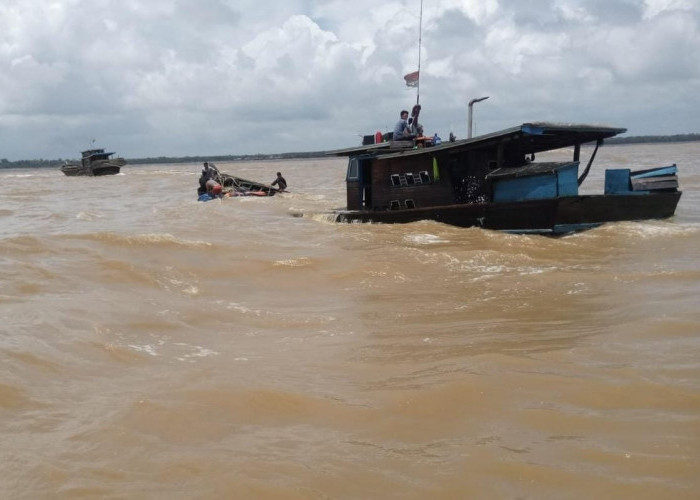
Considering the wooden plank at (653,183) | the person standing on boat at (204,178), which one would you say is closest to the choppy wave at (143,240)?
the wooden plank at (653,183)

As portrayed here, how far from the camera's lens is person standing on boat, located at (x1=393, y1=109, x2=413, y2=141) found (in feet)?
51.5

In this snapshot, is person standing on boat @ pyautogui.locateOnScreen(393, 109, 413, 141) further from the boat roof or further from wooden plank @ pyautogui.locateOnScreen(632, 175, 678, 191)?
wooden plank @ pyautogui.locateOnScreen(632, 175, 678, 191)

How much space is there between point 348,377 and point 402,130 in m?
11.8

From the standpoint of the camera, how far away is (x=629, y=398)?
13.0 feet

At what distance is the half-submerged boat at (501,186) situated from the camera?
42.3ft

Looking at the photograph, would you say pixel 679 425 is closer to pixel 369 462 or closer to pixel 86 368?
pixel 369 462

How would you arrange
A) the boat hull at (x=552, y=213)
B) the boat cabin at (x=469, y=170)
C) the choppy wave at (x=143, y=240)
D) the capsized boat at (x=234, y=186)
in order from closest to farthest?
1. the choppy wave at (x=143, y=240)
2. the boat cabin at (x=469, y=170)
3. the boat hull at (x=552, y=213)
4. the capsized boat at (x=234, y=186)

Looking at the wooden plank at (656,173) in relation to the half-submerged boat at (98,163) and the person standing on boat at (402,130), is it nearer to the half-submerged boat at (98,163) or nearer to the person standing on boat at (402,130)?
the person standing on boat at (402,130)

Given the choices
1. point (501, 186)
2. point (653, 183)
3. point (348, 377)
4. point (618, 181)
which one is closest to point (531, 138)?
point (501, 186)

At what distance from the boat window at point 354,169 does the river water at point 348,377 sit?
6366mm

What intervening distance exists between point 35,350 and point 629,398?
456 cm

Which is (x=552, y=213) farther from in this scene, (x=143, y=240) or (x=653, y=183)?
(x=143, y=240)

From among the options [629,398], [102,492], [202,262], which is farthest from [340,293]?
[102,492]

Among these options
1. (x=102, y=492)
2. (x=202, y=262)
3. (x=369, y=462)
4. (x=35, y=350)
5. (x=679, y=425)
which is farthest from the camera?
(x=202, y=262)
